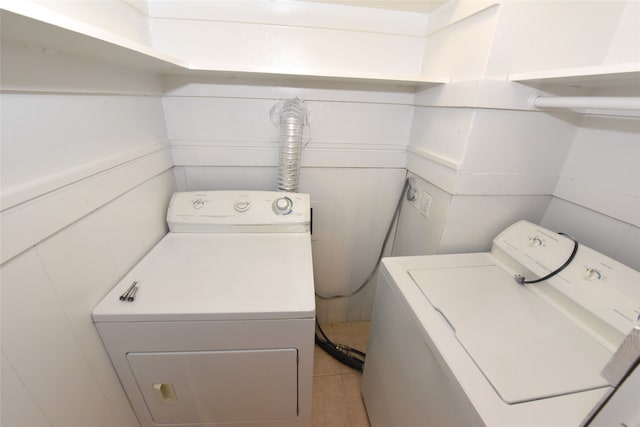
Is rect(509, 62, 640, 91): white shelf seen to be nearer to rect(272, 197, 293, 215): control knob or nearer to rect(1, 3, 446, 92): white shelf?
rect(1, 3, 446, 92): white shelf

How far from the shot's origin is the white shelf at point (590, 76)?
668 mm

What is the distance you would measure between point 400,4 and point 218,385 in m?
1.77

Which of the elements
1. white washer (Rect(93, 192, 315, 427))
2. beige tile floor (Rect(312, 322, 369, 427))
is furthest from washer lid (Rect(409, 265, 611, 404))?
beige tile floor (Rect(312, 322, 369, 427))

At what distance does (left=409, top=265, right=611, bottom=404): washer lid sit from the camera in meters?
0.65

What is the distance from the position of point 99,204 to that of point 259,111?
0.86 metres

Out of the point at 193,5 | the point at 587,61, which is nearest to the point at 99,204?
the point at 193,5

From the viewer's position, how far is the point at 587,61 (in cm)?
100

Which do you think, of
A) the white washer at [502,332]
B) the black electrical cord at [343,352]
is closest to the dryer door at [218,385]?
the white washer at [502,332]

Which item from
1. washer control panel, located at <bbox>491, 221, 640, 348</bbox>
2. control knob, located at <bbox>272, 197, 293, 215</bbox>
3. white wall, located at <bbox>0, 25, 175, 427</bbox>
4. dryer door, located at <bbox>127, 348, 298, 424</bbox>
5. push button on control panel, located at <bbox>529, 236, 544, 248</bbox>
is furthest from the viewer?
control knob, located at <bbox>272, 197, 293, 215</bbox>

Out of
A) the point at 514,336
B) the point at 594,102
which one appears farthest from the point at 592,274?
the point at 594,102

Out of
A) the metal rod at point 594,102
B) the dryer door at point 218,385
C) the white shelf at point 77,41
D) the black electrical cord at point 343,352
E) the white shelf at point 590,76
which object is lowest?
the black electrical cord at point 343,352

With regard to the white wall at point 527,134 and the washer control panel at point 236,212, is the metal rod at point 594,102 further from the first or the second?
the washer control panel at point 236,212

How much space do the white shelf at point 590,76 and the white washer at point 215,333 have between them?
3.37 feet

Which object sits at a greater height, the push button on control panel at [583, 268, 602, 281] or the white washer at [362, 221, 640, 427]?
the push button on control panel at [583, 268, 602, 281]
